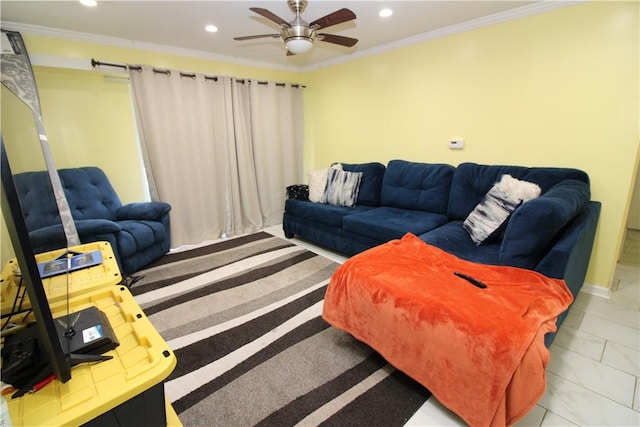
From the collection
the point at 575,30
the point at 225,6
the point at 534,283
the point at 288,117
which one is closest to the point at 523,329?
the point at 534,283

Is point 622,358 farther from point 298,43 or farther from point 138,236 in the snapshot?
point 138,236

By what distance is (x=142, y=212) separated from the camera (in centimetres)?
306

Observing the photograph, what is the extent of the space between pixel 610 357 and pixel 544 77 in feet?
7.07

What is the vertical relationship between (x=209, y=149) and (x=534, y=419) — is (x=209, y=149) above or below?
above

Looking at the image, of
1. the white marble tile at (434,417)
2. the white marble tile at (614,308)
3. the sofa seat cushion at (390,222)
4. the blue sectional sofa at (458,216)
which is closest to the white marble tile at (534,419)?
the white marble tile at (434,417)

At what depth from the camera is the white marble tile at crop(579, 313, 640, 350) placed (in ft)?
6.20

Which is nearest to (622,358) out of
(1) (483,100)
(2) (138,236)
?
(1) (483,100)

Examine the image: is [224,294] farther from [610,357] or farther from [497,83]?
[497,83]

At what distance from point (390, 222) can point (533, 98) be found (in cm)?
164

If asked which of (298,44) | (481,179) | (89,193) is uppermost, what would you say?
(298,44)

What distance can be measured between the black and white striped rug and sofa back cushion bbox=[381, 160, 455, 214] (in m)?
1.09

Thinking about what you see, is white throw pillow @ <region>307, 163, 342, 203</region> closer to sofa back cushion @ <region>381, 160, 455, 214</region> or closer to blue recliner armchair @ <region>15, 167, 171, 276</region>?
sofa back cushion @ <region>381, 160, 455, 214</region>

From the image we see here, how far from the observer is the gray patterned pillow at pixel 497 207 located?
7.16 feet

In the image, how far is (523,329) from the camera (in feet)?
3.97
